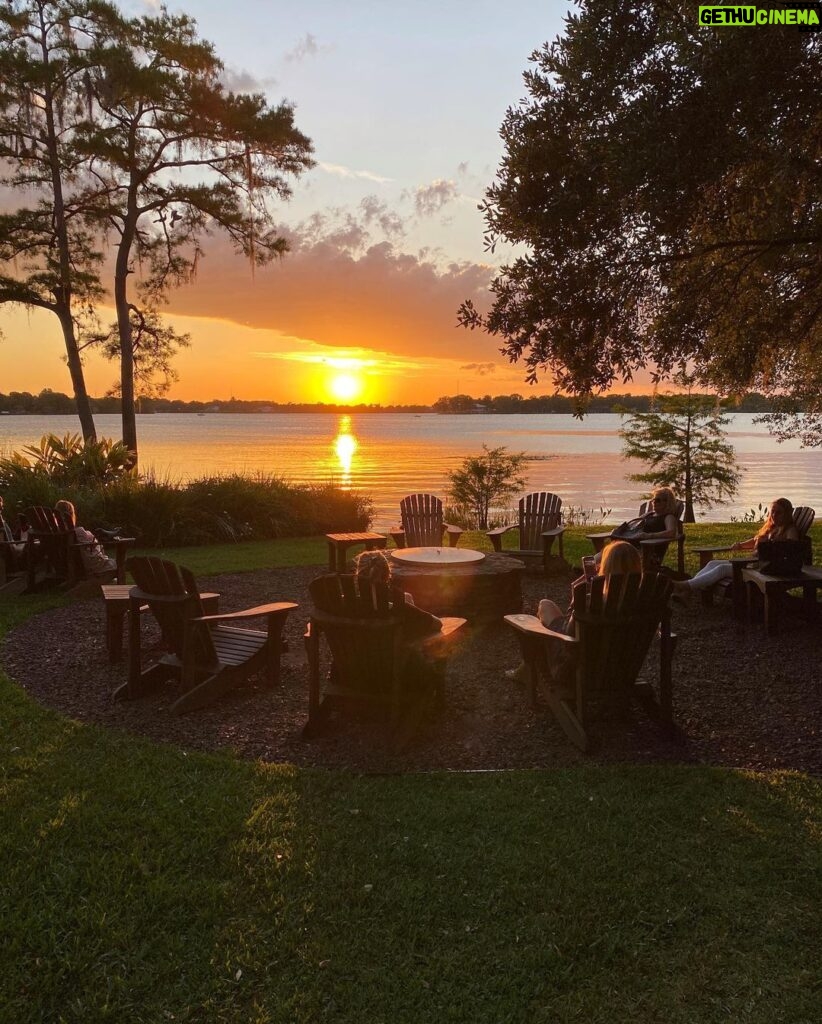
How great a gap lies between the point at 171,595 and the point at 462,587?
295 cm

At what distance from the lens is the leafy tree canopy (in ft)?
19.3

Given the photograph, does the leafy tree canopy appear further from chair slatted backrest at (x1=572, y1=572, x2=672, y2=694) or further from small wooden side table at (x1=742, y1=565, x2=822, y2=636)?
chair slatted backrest at (x1=572, y1=572, x2=672, y2=694)

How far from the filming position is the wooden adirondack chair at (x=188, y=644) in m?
4.96

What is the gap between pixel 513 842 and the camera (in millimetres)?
3320

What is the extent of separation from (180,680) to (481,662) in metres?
2.30

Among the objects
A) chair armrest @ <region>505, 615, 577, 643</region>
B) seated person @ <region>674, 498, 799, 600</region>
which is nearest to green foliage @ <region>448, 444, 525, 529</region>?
seated person @ <region>674, 498, 799, 600</region>

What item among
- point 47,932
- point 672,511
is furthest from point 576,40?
point 47,932

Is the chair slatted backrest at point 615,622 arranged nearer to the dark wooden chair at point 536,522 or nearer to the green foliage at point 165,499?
the dark wooden chair at point 536,522

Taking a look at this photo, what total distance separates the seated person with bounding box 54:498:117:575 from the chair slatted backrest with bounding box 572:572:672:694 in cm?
611

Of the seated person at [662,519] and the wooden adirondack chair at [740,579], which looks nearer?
the wooden adirondack chair at [740,579]

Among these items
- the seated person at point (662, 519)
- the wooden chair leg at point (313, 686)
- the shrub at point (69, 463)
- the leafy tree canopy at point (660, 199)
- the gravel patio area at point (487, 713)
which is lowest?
the gravel patio area at point (487, 713)

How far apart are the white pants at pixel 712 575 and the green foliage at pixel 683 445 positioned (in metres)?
16.6

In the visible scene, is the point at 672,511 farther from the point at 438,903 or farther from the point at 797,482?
the point at 797,482

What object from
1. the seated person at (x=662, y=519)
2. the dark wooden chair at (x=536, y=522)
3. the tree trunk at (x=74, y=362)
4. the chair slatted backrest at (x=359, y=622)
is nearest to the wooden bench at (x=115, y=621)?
the chair slatted backrest at (x=359, y=622)
